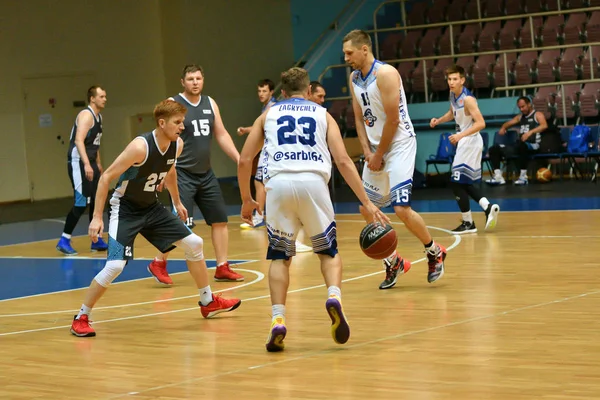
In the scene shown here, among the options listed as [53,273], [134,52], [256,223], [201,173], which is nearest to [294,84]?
[201,173]

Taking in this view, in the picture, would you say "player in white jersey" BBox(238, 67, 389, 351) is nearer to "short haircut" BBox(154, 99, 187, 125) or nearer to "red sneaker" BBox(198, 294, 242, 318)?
"short haircut" BBox(154, 99, 187, 125)

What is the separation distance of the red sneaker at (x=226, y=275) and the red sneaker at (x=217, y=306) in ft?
5.28

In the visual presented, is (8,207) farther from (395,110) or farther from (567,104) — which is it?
(395,110)

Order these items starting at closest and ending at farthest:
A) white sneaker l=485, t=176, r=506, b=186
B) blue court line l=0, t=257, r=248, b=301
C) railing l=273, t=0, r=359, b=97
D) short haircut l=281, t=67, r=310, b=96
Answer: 1. short haircut l=281, t=67, r=310, b=96
2. blue court line l=0, t=257, r=248, b=301
3. white sneaker l=485, t=176, r=506, b=186
4. railing l=273, t=0, r=359, b=97

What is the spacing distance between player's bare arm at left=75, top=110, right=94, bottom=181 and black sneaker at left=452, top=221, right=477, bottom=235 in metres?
3.93

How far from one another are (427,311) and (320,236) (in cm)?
129

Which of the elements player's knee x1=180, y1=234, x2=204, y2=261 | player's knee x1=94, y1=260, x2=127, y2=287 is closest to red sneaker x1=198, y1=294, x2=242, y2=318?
player's knee x1=180, y1=234, x2=204, y2=261

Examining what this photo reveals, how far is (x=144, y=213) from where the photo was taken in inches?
266

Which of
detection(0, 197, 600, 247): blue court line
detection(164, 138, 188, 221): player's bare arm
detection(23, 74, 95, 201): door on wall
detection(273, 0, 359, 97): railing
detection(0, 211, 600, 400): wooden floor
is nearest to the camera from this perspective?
detection(0, 211, 600, 400): wooden floor

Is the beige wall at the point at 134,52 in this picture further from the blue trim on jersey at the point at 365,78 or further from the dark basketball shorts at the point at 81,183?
the blue trim on jersey at the point at 365,78

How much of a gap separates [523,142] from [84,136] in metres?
7.85

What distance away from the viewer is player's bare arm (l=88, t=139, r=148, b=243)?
20.8 feet

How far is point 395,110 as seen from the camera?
7.33m

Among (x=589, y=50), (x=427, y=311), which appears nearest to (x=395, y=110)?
(x=427, y=311)
